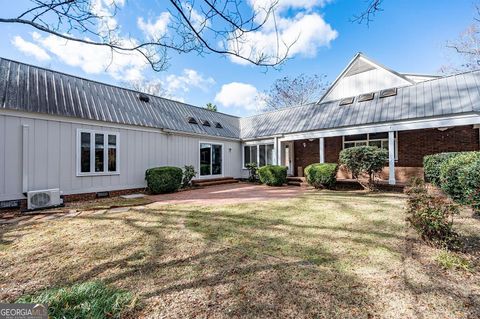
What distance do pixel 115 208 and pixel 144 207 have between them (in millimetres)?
810

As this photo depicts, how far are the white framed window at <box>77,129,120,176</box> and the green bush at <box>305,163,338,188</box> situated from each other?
865 cm

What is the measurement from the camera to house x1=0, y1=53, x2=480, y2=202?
7383mm

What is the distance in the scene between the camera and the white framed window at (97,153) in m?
8.40

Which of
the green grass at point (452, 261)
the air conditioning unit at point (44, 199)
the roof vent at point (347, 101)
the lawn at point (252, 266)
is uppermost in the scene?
the roof vent at point (347, 101)

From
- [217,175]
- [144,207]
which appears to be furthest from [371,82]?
[144,207]

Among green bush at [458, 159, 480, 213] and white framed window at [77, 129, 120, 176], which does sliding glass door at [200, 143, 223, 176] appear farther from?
green bush at [458, 159, 480, 213]

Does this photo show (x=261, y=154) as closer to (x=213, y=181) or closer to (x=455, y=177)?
(x=213, y=181)


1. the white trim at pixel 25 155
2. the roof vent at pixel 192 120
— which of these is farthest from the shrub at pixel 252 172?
the white trim at pixel 25 155

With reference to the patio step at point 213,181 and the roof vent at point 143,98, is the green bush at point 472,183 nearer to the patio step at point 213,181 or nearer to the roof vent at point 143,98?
the patio step at point 213,181

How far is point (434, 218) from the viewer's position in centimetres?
347

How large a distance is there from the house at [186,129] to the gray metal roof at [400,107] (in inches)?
1.7

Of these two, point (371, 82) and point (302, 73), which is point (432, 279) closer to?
point (371, 82)

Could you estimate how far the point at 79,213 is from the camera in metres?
6.16

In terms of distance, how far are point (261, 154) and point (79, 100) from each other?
986 cm
